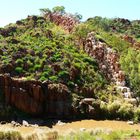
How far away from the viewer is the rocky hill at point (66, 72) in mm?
42656

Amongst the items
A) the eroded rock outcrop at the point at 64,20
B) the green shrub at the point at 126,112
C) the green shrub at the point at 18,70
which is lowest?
the green shrub at the point at 126,112

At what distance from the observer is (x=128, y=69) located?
166 feet

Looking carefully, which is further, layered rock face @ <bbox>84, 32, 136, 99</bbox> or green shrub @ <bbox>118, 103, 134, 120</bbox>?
layered rock face @ <bbox>84, 32, 136, 99</bbox>

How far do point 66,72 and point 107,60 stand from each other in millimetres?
8958

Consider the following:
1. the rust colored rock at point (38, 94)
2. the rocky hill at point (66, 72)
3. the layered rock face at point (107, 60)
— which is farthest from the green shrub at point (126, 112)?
the rust colored rock at point (38, 94)

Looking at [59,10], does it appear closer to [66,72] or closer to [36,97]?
[66,72]

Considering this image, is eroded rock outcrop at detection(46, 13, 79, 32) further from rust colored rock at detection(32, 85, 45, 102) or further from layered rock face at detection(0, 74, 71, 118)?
rust colored rock at detection(32, 85, 45, 102)

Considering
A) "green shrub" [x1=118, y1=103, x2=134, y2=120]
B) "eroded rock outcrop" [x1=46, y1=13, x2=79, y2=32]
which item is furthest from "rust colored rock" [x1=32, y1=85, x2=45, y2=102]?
"eroded rock outcrop" [x1=46, y1=13, x2=79, y2=32]

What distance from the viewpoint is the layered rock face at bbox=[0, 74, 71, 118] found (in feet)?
139

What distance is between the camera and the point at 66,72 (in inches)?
1937

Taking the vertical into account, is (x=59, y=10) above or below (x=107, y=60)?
above

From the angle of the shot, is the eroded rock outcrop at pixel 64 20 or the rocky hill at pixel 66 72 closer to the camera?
the rocky hill at pixel 66 72

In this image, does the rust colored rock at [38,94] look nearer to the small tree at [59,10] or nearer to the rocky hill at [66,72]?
the rocky hill at [66,72]

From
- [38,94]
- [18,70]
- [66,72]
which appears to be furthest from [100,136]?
[18,70]
